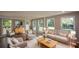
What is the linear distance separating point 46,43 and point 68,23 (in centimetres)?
66

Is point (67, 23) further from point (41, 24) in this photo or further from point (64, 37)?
point (41, 24)

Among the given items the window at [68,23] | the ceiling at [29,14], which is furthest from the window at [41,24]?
the window at [68,23]

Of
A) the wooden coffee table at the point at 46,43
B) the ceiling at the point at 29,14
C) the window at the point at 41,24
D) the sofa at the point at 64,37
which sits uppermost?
the ceiling at the point at 29,14

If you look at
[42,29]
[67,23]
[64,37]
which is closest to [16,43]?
[42,29]

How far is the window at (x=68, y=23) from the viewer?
9.96ft

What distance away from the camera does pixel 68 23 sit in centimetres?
308

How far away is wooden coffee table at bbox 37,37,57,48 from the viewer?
10.1 feet

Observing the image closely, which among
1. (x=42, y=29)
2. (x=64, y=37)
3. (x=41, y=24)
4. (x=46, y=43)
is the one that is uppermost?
(x=41, y=24)

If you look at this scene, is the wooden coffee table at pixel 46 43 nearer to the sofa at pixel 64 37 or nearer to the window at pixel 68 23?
the sofa at pixel 64 37

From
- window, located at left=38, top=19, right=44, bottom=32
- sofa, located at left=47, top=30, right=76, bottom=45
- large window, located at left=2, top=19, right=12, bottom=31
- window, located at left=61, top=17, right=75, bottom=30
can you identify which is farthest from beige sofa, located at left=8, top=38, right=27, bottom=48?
window, located at left=61, top=17, right=75, bottom=30

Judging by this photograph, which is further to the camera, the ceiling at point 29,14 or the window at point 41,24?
the window at point 41,24

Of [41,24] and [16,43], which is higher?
[41,24]

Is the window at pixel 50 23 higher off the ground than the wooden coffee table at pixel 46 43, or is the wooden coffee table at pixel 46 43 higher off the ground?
the window at pixel 50 23
